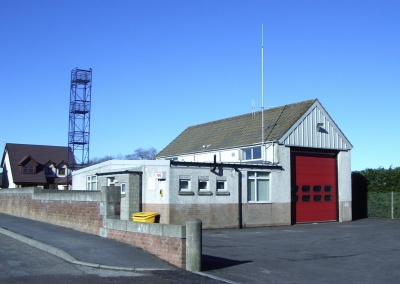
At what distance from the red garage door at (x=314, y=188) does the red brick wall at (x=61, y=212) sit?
43.9 feet

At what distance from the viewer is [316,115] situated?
30422 mm

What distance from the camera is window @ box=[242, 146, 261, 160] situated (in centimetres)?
2984

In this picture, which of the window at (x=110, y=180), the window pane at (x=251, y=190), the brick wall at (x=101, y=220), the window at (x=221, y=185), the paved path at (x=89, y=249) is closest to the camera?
the paved path at (x=89, y=249)

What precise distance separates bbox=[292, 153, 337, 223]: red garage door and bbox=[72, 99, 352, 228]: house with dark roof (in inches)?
2.2

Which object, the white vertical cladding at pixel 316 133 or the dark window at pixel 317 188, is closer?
the white vertical cladding at pixel 316 133

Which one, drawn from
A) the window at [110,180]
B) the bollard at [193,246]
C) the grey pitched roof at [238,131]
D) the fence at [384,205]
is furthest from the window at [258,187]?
the bollard at [193,246]

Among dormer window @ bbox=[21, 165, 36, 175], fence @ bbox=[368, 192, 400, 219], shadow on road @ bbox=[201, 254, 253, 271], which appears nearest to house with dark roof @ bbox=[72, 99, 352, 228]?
fence @ bbox=[368, 192, 400, 219]

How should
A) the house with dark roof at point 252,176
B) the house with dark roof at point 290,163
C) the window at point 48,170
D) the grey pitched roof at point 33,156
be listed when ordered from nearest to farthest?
the house with dark roof at point 252,176, the house with dark roof at point 290,163, the grey pitched roof at point 33,156, the window at point 48,170

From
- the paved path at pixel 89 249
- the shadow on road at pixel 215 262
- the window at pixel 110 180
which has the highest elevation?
the window at pixel 110 180

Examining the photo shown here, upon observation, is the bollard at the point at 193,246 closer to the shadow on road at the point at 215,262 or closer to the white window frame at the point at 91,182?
the shadow on road at the point at 215,262

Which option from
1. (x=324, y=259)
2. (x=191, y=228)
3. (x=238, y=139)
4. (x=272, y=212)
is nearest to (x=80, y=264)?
(x=191, y=228)

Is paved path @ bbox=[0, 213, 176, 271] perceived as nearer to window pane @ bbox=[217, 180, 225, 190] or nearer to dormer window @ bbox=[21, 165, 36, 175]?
window pane @ bbox=[217, 180, 225, 190]

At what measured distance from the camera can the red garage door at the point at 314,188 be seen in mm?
29484

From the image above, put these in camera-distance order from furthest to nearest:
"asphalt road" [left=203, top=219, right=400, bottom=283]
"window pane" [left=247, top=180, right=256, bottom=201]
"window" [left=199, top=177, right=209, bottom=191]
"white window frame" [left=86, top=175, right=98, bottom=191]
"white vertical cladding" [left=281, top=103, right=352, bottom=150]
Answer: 1. "white window frame" [left=86, top=175, right=98, bottom=191]
2. "white vertical cladding" [left=281, top=103, right=352, bottom=150]
3. "window pane" [left=247, top=180, right=256, bottom=201]
4. "window" [left=199, top=177, right=209, bottom=191]
5. "asphalt road" [left=203, top=219, right=400, bottom=283]
